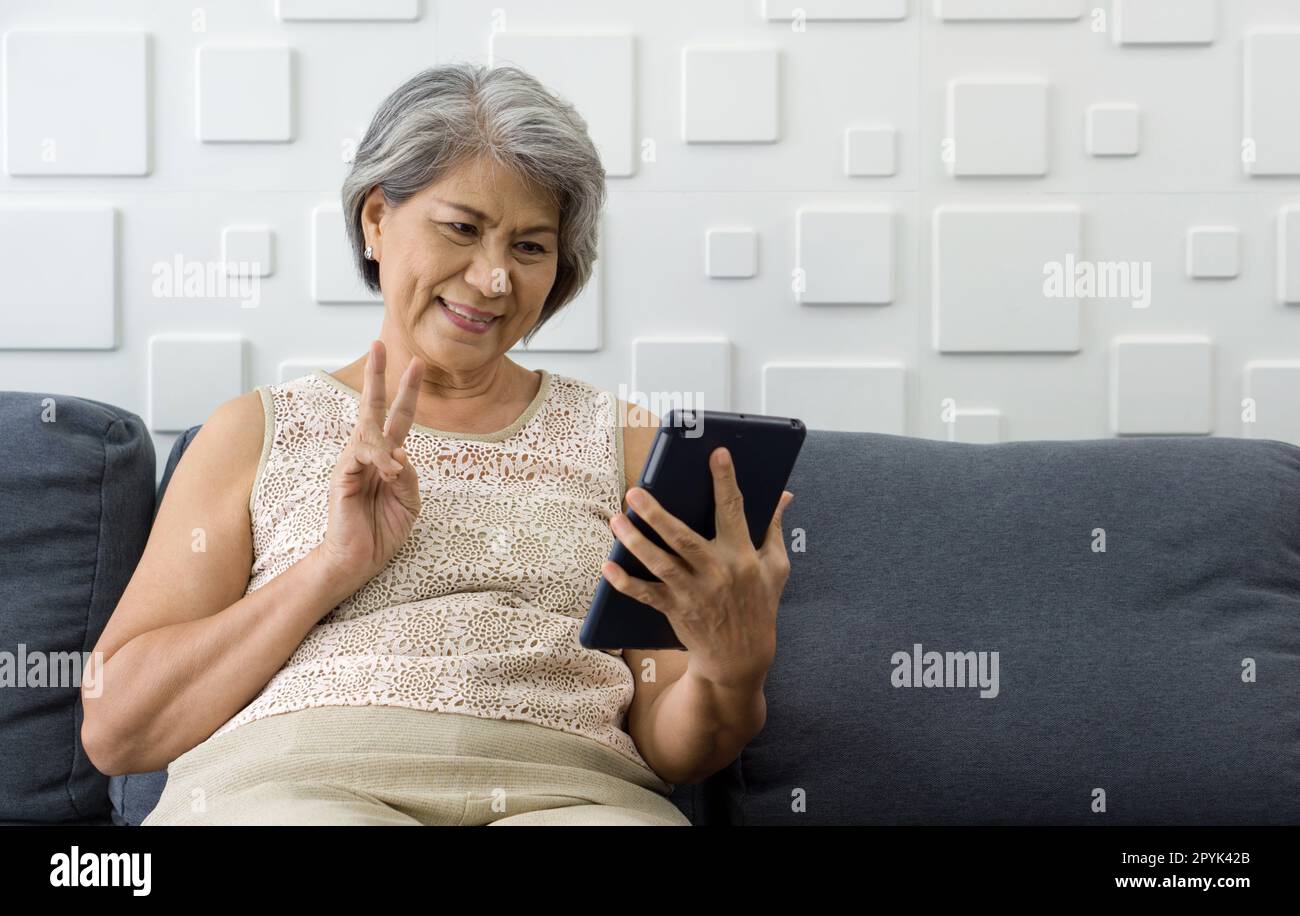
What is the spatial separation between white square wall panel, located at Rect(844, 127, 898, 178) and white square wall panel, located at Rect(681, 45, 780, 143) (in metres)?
0.14

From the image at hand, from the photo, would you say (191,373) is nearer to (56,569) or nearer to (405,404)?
(56,569)

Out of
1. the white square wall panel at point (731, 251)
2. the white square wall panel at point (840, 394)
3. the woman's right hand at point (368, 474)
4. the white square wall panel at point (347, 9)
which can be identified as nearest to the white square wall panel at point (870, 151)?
the white square wall panel at point (731, 251)

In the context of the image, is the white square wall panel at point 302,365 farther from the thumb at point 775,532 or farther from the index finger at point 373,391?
the thumb at point 775,532

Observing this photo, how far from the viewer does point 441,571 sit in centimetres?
136

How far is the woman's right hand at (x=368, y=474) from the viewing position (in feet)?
4.13

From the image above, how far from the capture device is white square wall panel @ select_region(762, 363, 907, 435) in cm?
217

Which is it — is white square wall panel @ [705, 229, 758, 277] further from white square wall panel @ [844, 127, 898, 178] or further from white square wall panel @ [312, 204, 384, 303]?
white square wall panel @ [312, 204, 384, 303]

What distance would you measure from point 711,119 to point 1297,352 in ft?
3.86

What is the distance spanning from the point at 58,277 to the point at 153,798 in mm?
1045

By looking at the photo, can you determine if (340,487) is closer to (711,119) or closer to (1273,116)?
(711,119)

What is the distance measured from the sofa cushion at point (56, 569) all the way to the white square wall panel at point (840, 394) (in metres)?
1.11

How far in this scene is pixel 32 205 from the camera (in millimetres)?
2156

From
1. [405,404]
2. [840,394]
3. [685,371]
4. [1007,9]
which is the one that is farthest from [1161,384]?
[405,404]

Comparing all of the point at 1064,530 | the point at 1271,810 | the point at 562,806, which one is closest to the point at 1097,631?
the point at 1064,530
